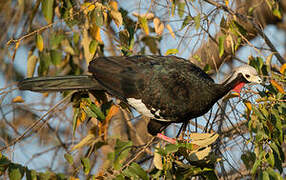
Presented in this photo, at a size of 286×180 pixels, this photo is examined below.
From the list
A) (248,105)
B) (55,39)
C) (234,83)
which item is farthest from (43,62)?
(248,105)

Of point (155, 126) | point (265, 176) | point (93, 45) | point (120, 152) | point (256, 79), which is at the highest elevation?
point (93, 45)

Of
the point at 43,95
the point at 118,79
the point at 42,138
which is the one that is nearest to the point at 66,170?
the point at 42,138

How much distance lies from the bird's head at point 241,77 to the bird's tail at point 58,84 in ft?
3.39

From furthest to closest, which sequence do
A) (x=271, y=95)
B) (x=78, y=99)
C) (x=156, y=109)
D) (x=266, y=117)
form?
(x=156, y=109)
(x=78, y=99)
(x=271, y=95)
(x=266, y=117)

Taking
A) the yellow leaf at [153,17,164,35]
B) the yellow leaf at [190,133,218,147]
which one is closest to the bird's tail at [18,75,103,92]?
the yellow leaf at [153,17,164,35]

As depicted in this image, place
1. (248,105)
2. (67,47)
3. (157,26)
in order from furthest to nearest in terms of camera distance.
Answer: (67,47), (157,26), (248,105)

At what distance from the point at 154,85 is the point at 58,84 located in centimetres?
75

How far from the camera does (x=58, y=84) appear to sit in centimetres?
300

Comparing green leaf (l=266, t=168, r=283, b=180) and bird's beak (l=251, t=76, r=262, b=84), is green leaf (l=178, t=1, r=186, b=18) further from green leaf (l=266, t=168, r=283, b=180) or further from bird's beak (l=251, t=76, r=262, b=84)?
green leaf (l=266, t=168, r=283, b=180)

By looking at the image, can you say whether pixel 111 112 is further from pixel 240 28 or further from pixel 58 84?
pixel 240 28

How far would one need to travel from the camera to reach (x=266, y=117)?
7.54 feet

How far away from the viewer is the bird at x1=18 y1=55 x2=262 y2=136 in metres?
2.95

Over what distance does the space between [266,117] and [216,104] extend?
2.64ft

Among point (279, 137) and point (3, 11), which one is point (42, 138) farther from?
point (279, 137)
